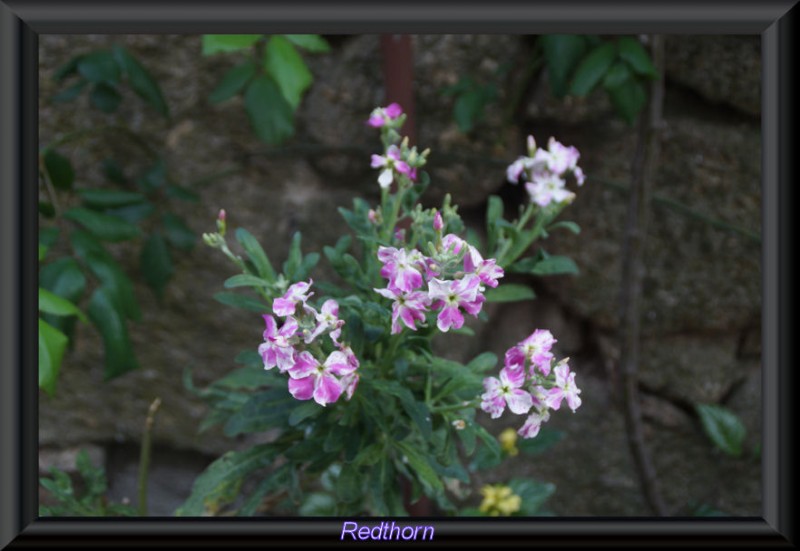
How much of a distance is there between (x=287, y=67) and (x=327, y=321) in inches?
16.2

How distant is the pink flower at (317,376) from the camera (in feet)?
2.06

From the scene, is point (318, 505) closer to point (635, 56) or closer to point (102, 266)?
point (102, 266)

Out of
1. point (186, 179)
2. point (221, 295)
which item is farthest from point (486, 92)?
point (221, 295)

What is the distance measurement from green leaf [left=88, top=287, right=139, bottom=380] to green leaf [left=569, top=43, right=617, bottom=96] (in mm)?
633

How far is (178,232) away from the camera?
124 centimetres

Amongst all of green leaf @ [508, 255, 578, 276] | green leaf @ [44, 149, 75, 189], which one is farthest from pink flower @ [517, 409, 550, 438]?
green leaf @ [44, 149, 75, 189]

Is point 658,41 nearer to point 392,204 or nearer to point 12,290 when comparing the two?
point 392,204

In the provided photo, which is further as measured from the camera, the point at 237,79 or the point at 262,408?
the point at 237,79

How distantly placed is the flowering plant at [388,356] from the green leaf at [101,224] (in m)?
Result: 0.24

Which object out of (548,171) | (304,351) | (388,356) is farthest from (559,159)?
(304,351)

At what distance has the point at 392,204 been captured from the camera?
0.82 m

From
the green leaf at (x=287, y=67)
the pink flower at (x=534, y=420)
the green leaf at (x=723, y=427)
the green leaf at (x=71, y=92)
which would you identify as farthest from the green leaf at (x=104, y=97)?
the green leaf at (x=723, y=427)

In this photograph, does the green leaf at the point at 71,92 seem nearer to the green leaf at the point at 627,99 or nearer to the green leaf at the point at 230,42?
the green leaf at the point at 230,42
